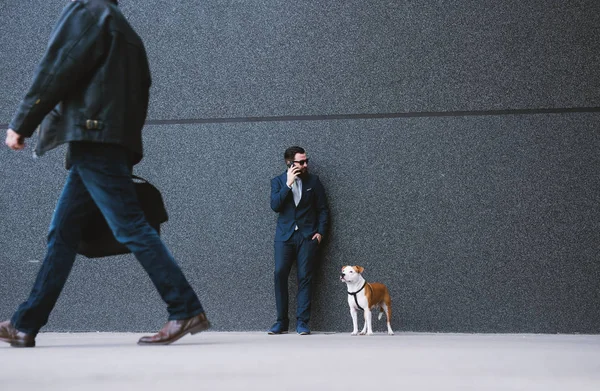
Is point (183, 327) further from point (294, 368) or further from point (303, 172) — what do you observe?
point (303, 172)

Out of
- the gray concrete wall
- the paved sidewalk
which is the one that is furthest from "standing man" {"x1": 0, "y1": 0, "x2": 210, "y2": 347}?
the gray concrete wall

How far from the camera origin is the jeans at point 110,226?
9.99 feet

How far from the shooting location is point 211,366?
2.45 meters

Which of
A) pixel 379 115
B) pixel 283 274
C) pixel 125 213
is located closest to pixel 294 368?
pixel 125 213

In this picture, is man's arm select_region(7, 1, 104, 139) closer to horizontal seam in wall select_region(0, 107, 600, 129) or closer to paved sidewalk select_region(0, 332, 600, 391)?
paved sidewalk select_region(0, 332, 600, 391)

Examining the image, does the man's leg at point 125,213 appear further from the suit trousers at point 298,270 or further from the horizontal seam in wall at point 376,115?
the horizontal seam in wall at point 376,115

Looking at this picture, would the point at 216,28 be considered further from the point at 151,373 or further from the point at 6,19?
the point at 151,373

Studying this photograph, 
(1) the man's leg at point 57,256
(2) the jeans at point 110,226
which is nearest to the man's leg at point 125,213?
(2) the jeans at point 110,226

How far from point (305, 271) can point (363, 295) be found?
51cm

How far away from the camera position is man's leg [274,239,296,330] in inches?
212

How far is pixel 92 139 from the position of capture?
9.87ft

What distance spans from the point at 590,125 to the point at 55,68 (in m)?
3.53

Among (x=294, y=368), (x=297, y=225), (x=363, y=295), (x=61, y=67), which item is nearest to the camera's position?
(x=294, y=368)

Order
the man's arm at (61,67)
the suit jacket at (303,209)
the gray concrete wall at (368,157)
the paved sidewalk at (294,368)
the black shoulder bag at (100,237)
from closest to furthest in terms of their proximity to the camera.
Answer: the paved sidewalk at (294,368), the man's arm at (61,67), the black shoulder bag at (100,237), the gray concrete wall at (368,157), the suit jacket at (303,209)
